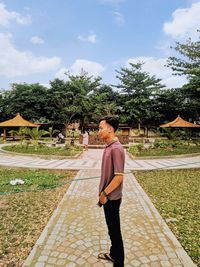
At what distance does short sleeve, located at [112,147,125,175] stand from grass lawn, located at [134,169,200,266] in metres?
1.69

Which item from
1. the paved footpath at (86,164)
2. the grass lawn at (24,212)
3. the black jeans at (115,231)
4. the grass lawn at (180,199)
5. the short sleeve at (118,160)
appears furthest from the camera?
the paved footpath at (86,164)

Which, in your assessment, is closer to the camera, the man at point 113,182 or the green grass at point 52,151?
the man at point 113,182

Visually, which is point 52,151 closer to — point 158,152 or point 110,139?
point 158,152

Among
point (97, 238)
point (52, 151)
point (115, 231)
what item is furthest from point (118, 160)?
point (52, 151)

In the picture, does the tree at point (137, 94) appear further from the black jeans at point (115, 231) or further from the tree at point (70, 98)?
the black jeans at point (115, 231)

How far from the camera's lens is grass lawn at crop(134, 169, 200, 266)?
391cm

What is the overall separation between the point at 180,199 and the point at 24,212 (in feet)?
11.9

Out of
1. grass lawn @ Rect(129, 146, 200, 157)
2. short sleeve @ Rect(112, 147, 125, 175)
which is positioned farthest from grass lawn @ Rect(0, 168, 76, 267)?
grass lawn @ Rect(129, 146, 200, 157)

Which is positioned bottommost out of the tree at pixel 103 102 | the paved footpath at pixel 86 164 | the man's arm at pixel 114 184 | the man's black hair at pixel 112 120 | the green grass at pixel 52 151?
the paved footpath at pixel 86 164

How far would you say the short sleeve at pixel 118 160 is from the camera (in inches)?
108

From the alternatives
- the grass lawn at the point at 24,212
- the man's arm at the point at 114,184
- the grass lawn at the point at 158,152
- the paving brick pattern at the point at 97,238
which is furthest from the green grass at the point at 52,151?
the man's arm at the point at 114,184

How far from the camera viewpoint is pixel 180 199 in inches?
236

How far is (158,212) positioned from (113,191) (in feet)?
8.47

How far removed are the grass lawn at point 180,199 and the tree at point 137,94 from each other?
2384 cm
